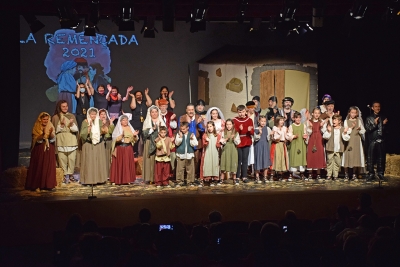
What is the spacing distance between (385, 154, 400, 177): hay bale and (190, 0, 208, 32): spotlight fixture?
4484mm

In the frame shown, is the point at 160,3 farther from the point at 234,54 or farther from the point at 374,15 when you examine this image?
the point at 234,54

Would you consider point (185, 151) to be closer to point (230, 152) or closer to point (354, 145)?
point (230, 152)

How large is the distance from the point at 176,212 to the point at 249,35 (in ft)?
20.3

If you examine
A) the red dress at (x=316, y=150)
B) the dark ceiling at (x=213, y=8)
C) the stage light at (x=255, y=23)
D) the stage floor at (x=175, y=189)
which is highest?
the dark ceiling at (x=213, y=8)

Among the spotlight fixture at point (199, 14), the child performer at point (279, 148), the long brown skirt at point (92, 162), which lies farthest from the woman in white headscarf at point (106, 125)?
the child performer at point (279, 148)

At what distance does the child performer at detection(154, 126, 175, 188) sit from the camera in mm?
8992

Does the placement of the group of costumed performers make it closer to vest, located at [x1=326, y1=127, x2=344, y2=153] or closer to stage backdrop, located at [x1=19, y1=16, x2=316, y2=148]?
vest, located at [x1=326, y1=127, x2=344, y2=153]

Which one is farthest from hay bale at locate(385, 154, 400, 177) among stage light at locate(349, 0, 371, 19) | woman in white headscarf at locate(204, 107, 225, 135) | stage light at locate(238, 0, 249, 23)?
stage light at locate(238, 0, 249, 23)

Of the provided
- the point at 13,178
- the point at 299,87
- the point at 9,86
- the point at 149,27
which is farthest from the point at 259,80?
the point at 13,178

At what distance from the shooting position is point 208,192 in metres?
8.45

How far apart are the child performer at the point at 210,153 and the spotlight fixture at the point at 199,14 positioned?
1556mm

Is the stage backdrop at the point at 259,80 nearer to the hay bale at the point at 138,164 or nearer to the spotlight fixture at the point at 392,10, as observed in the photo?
the hay bale at the point at 138,164

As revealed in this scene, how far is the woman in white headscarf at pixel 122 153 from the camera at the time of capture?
9086 mm

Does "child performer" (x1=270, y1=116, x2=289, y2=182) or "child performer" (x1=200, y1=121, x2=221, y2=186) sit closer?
"child performer" (x1=200, y1=121, x2=221, y2=186)
